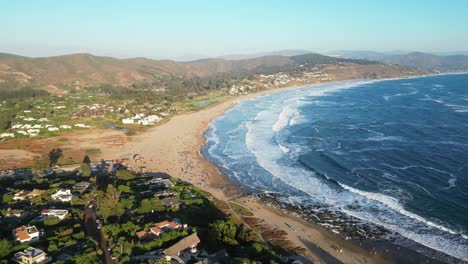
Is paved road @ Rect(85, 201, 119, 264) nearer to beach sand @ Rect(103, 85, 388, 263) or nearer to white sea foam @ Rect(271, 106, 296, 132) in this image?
beach sand @ Rect(103, 85, 388, 263)

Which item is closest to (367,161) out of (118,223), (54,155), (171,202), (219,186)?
(219,186)

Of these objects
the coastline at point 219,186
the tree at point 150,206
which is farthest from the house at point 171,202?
the coastline at point 219,186

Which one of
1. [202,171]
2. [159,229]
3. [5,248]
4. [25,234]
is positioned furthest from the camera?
[202,171]

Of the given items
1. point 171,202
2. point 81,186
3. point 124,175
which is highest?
point 81,186

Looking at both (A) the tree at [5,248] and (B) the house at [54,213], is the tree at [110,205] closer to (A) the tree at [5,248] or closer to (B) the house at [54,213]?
(B) the house at [54,213]

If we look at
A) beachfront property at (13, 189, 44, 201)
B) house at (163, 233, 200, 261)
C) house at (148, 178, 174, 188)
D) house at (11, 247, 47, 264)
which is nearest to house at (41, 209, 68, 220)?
beachfront property at (13, 189, 44, 201)

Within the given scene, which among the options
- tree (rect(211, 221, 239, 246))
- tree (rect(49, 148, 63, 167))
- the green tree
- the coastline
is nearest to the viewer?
tree (rect(211, 221, 239, 246))

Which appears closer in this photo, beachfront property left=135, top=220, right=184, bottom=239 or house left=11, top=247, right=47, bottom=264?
house left=11, top=247, right=47, bottom=264

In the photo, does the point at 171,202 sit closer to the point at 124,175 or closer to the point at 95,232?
the point at 95,232
